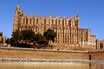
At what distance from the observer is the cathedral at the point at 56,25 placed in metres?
91.9

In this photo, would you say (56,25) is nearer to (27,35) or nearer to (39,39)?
(39,39)

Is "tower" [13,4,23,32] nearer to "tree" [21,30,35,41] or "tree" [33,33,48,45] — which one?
"tree" [21,30,35,41]

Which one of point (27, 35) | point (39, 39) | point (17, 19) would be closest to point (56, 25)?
point (17, 19)

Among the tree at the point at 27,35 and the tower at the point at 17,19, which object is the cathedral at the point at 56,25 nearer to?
the tower at the point at 17,19

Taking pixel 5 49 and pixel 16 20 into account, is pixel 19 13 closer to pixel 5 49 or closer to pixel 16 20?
pixel 16 20

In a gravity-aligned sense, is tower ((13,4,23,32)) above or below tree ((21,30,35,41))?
above

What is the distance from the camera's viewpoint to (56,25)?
9425cm

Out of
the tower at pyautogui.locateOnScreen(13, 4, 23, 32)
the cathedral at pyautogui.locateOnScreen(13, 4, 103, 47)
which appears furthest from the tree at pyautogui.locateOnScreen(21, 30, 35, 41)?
the tower at pyautogui.locateOnScreen(13, 4, 23, 32)

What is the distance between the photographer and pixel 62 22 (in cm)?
9494

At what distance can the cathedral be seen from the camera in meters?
91.9

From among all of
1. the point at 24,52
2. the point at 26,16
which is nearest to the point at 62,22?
the point at 26,16

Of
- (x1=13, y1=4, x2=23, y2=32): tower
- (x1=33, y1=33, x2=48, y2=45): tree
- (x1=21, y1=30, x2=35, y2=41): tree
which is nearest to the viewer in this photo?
(x1=21, y1=30, x2=35, y2=41): tree

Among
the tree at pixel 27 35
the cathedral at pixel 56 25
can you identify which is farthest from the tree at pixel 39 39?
the cathedral at pixel 56 25

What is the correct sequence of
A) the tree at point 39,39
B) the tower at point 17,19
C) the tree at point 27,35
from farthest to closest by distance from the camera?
the tower at point 17,19, the tree at point 39,39, the tree at point 27,35
